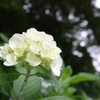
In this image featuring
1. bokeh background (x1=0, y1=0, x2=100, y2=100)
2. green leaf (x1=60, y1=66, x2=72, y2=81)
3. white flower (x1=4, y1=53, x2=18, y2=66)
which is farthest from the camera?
bokeh background (x1=0, y1=0, x2=100, y2=100)

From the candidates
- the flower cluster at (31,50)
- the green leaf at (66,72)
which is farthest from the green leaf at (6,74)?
the green leaf at (66,72)

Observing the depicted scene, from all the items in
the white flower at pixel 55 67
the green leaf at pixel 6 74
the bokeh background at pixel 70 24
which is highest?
the bokeh background at pixel 70 24

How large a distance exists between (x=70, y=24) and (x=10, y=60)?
4522 mm

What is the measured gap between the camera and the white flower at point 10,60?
34 cm

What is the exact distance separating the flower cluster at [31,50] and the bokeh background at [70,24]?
3319mm

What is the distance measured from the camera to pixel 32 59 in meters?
0.35

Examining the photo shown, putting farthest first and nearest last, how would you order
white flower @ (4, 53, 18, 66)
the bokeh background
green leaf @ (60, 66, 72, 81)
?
1. the bokeh background
2. green leaf @ (60, 66, 72, 81)
3. white flower @ (4, 53, 18, 66)

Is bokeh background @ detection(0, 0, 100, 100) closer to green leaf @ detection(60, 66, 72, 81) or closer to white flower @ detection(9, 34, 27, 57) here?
green leaf @ detection(60, 66, 72, 81)

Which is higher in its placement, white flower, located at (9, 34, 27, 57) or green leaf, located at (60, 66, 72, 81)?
green leaf, located at (60, 66, 72, 81)

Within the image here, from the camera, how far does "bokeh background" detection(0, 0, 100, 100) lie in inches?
168

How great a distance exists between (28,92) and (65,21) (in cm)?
439

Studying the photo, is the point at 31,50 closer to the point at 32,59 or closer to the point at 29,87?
the point at 32,59

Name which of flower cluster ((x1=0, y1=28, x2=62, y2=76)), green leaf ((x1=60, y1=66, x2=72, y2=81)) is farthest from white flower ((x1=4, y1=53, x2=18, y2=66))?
green leaf ((x1=60, y1=66, x2=72, y2=81))

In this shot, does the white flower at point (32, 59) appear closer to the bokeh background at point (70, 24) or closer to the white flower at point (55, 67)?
the white flower at point (55, 67)
